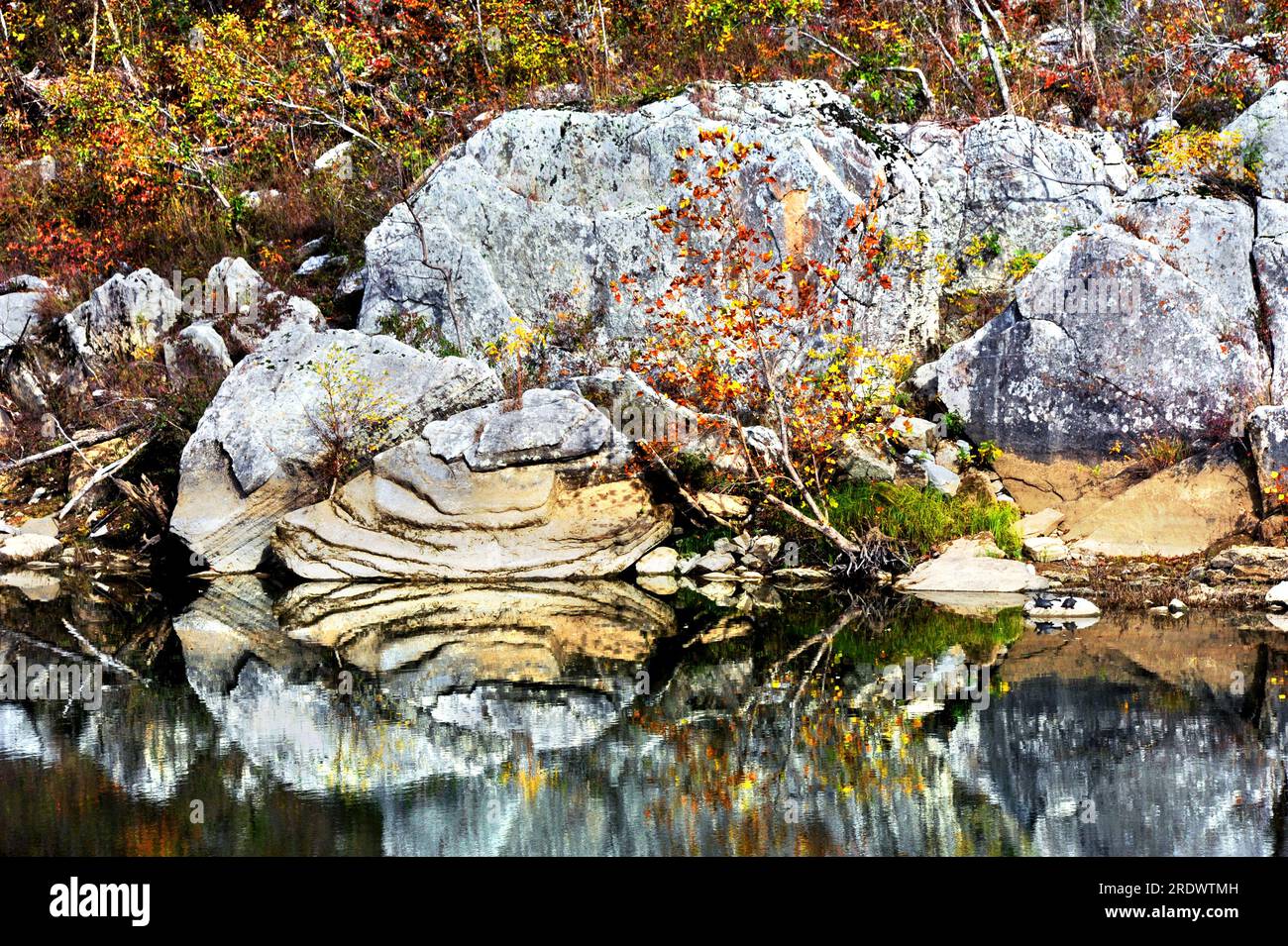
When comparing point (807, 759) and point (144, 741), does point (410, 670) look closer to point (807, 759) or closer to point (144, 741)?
point (144, 741)

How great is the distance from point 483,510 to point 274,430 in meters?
2.81

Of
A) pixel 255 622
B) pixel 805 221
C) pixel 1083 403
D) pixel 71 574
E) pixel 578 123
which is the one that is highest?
pixel 578 123

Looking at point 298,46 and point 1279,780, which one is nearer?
point 1279,780

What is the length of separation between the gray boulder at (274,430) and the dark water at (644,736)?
244 centimetres

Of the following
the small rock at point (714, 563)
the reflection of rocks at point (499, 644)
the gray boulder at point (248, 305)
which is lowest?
the reflection of rocks at point (499, 644)

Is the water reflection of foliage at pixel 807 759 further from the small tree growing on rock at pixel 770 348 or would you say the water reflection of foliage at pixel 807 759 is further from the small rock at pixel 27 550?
the small rock at pixel 27 550

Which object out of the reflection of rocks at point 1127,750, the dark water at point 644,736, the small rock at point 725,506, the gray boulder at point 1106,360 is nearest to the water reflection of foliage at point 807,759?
the dark water at point 644,736

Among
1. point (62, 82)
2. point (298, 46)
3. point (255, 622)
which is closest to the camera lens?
point (255, 622)

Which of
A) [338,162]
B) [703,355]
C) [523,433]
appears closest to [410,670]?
[523,433]

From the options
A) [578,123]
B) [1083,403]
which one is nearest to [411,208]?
[578,123]

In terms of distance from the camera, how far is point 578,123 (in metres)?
17.4

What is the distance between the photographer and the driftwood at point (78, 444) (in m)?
16.4
